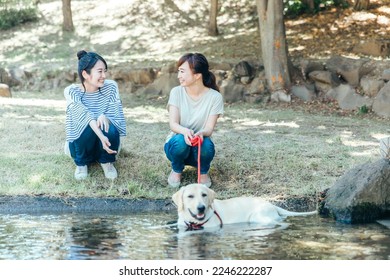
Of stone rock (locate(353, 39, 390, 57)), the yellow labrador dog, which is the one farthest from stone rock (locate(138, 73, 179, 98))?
the yellow labrador dog

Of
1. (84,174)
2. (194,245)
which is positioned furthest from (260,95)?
(194,245)

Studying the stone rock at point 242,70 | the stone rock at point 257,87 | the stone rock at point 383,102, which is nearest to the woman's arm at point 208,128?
the stone rock at point 383,102

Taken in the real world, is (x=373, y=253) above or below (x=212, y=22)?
below

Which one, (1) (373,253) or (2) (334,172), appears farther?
(2) (334,172)

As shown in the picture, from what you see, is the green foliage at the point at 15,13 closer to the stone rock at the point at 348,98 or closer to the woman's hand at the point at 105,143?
the stone rock at the point at 348,98

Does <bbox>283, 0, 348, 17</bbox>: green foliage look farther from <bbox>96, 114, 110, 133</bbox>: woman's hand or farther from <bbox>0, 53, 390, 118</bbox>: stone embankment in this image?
<bbox>96, 114, 110, 133</bbox>: woman's hand

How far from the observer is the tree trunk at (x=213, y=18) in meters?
20.2

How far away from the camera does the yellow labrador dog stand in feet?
22.1

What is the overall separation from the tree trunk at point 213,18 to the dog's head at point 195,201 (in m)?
13.9

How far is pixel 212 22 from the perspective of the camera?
2052cm

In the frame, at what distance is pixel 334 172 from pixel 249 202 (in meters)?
1.93
